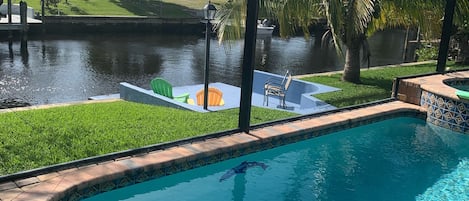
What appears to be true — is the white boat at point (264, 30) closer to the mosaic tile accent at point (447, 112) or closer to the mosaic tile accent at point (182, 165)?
the mosaic tile accent at point (447, 112)

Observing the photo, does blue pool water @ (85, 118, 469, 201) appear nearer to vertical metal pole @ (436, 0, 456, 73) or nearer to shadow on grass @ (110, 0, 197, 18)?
vertical metal pole @ (436, 0, 456, 73)

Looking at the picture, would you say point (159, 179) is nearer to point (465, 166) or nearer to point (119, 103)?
point (119, 103)

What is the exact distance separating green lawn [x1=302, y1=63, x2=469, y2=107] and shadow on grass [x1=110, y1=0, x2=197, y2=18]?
23.7 m

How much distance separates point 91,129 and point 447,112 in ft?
20.8

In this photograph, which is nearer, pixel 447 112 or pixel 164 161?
pixel 164 161

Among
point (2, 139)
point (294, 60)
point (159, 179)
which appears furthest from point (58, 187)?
point (294, 60)

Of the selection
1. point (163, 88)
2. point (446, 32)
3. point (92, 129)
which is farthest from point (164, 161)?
point (446, 32)

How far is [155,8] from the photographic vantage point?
125 feet

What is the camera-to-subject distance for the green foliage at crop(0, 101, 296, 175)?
230 inches

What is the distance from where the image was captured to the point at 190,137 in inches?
259

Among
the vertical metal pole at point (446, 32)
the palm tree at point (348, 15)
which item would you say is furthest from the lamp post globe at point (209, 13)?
the vertical metal pole at point (446, 32)

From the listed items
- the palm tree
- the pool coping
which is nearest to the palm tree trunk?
the palm tree

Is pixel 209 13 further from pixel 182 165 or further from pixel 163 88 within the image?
pixel 182 165

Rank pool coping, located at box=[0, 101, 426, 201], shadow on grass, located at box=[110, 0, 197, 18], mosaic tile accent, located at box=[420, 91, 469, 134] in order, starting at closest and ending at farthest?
pool coping, located at box=[0, 101, 426, 201], mosaic tile accent, located at box=[420, 91, 469, 134], shadow on grass, located at box=[110, 0, 197, 18]
